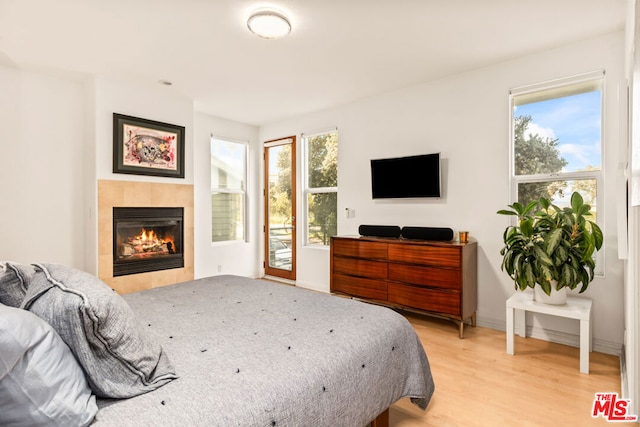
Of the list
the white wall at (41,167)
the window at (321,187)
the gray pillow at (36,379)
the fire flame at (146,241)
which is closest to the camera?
the gray pillow at (36,379)

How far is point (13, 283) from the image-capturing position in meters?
1.28

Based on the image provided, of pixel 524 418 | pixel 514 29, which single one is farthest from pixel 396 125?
pixel 524 418

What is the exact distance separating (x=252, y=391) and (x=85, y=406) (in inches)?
18.3

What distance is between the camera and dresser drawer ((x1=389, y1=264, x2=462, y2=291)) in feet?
10.4

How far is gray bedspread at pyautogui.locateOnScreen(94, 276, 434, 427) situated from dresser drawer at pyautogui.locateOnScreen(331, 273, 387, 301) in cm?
160

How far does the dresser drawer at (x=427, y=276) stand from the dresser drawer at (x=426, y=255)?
0.19 ft

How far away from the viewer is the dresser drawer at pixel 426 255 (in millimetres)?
3184

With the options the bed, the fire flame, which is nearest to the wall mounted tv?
the bed

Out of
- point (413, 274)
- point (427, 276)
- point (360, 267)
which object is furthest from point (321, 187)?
point (427, 276)

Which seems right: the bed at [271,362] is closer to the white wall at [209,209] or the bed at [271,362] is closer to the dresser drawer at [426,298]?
the dresser drawer at [426,298]

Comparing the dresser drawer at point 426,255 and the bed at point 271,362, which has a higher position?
the dresser drawer at point 426,255

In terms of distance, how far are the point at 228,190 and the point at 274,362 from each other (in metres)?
4.42

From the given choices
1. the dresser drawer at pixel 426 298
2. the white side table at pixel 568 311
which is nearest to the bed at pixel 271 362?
the white side table at pixel 568 311

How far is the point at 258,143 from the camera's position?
583cm
